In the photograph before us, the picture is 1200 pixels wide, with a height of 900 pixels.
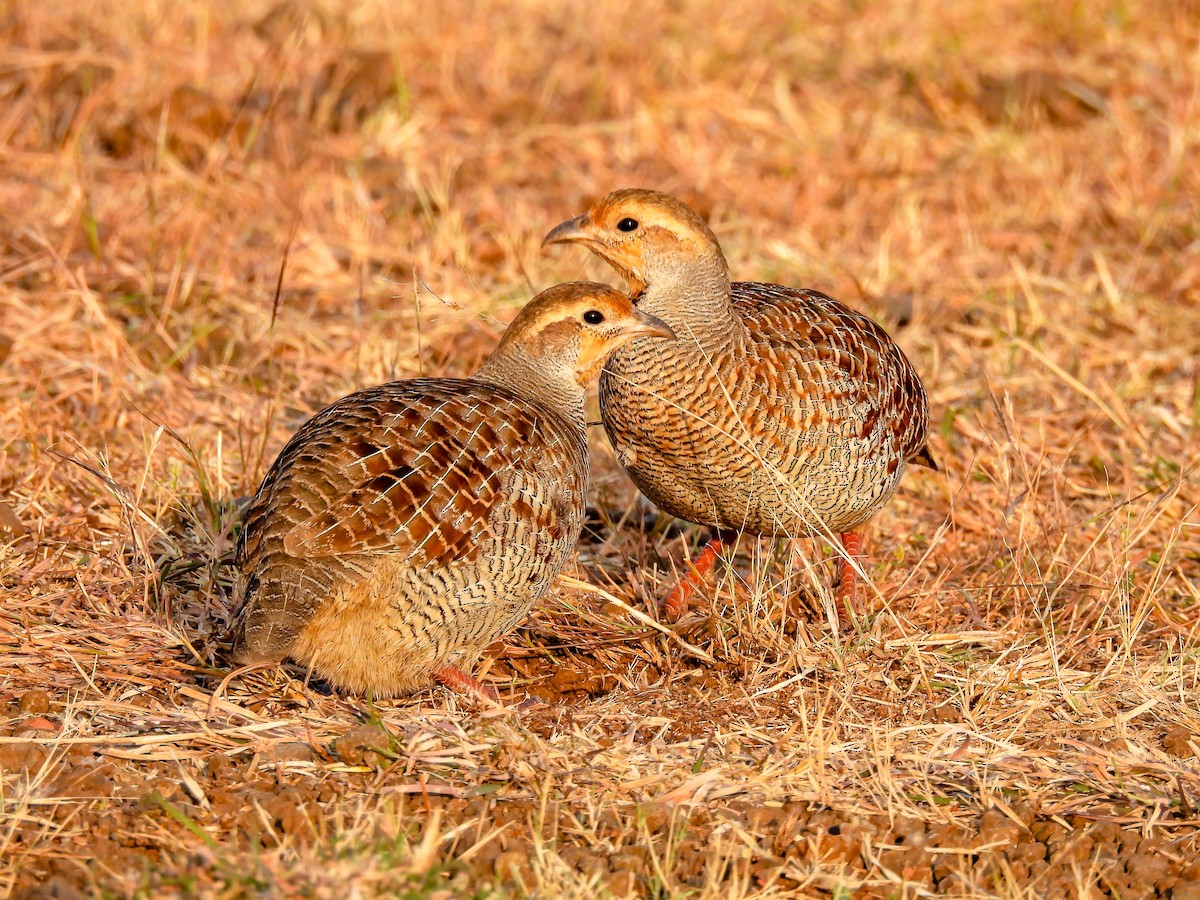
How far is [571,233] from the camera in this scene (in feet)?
17.0

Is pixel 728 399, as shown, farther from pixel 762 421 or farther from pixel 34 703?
pixel 34 703

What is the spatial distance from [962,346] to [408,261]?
8.95ft

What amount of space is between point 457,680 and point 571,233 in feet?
5.20

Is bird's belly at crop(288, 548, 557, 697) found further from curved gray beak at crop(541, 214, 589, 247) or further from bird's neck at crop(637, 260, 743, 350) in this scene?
curved gray beak at crop(541, 214, 589, 247)

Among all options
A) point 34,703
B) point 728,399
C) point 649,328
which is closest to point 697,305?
point 649,328

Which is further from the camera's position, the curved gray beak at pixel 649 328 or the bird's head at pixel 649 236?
the bird's head at pixel 649 236

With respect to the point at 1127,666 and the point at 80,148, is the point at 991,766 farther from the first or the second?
the point at 80,148

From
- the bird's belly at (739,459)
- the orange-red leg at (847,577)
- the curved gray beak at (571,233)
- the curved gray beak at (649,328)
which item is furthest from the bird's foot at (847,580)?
the curved gray beak at (571,233)

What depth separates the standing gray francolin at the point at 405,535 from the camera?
13.5 feet

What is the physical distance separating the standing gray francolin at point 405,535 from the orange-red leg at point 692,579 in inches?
24.2

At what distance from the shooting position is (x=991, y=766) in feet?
13.9

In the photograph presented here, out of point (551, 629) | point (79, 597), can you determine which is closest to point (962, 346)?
point (551, 629)

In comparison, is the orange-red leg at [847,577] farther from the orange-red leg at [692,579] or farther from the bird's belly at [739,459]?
the orange-red leg at [692,579]

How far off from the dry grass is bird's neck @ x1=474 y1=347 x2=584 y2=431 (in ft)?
2.30
